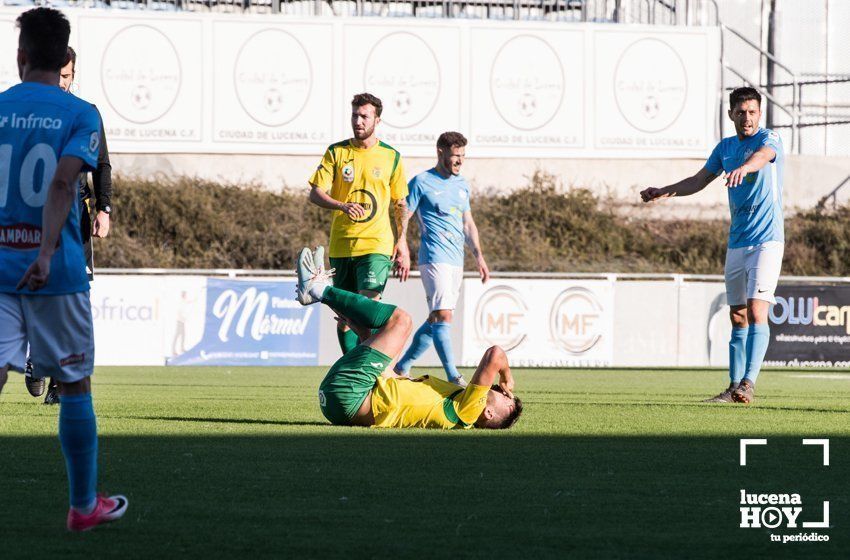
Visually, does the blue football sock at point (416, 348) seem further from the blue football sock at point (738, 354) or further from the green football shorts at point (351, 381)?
the green football shorts at point (351, 381)

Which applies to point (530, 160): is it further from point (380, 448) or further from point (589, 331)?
point (380, 448)

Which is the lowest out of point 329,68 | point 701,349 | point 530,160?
point 701,349

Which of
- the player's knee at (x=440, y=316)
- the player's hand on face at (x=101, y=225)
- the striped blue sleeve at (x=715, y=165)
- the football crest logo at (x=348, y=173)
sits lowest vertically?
the player's knee at (x=440, y=316)

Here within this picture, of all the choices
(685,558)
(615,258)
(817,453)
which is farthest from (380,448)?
(615,258)

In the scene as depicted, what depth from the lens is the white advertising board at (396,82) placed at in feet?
Answer: 92.7

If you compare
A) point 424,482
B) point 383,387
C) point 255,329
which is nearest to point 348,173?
point 383,387

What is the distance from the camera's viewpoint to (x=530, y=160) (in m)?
29.5

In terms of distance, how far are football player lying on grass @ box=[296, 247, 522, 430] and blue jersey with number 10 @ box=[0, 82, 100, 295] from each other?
10.5 feet

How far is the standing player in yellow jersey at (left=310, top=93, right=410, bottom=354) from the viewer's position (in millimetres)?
10180

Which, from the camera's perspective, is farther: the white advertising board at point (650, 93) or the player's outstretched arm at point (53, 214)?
the white advertising board at point (650, 93)

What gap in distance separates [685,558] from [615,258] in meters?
24.4

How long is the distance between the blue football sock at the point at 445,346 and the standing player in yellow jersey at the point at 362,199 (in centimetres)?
185

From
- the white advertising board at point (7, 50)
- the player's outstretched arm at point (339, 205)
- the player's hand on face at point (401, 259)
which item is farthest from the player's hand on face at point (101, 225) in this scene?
the white advertising board at point (7, 50)

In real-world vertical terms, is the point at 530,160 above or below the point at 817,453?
above
